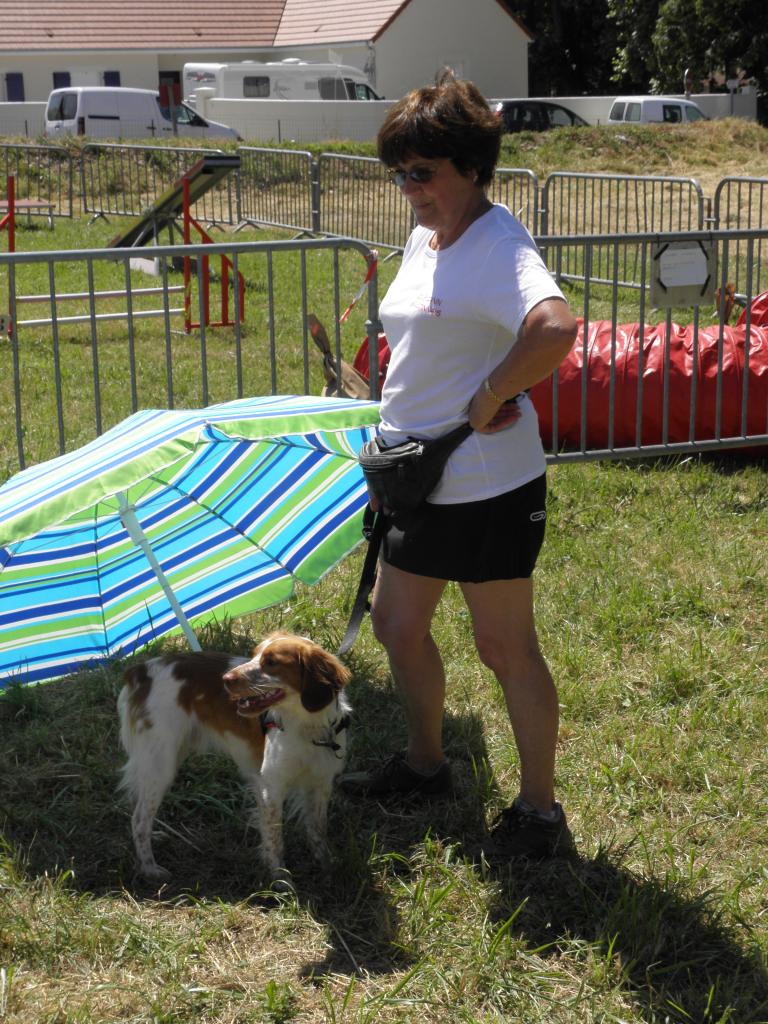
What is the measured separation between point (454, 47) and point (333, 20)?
14.9ft

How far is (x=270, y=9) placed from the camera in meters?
47.8

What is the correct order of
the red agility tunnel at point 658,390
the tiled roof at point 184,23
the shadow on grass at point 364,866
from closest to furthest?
the shadow on grass at point 364,866 → the red agility tunnel at point 658,390 → the tiled roof at point 184,23

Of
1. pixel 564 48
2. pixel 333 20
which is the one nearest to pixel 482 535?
pixel 333 20

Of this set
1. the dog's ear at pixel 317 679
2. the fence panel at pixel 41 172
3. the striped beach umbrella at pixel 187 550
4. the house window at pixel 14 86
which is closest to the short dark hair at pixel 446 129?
the striped beach umbrella at pixel 187 550

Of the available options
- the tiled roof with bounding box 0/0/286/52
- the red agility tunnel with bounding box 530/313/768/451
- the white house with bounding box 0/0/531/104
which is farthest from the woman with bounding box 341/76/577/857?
the tiled roof with bounding box 0/0/286/52

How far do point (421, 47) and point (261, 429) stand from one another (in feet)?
142

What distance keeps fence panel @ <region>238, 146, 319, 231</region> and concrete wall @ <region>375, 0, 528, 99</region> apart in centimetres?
2549

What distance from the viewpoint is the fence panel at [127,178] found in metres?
20.6

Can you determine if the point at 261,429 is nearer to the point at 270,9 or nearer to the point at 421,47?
the point at 421,47

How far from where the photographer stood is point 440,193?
9.43ft

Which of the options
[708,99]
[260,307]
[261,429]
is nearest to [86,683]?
[261,429]

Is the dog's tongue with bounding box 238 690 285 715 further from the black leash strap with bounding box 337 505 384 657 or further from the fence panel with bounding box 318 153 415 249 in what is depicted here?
the fence panel with bounding box 318 153 415 249

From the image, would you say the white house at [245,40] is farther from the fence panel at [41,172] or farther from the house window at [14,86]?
the fence panel at [41,172]

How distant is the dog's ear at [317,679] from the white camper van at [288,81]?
3628 cm
